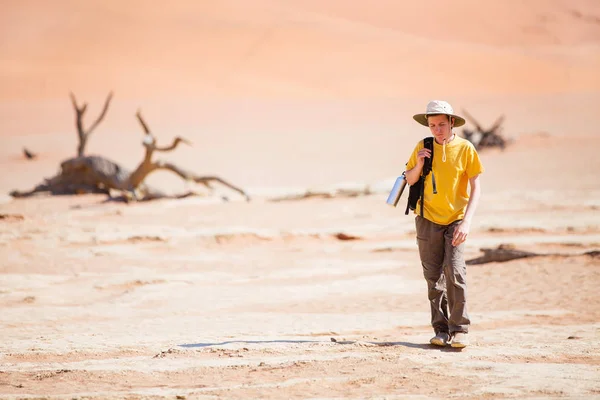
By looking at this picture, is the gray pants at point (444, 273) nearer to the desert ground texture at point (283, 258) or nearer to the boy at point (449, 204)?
the boy at point (449, 204)

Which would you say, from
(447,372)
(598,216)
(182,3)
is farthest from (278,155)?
(182,3)

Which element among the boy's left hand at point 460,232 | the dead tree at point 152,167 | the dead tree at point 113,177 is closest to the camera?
the boy's left hand at point 460,232

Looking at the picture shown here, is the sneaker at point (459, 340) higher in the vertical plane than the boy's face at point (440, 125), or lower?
lower

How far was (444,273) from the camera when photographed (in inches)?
208

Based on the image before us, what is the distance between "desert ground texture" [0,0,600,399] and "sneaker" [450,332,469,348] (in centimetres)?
10

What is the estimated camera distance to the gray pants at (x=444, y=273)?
514 centimetres

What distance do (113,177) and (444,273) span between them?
11529 millimetres

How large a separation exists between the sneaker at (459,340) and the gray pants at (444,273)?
3 cm

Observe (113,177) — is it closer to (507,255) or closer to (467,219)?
(507,255)

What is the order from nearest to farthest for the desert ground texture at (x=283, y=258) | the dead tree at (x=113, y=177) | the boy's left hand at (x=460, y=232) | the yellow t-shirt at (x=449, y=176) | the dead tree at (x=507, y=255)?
the desert ground texture at (x=283, y=258) → the boy's left hand at (x=460, y=232) → the yellow t-shirt at (x=449, y=176) → the dead tree at (x=507, y=255) → the dead tree at (x=113, y=177)

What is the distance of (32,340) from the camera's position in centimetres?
559

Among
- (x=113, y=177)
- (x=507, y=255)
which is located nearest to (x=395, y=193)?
(x=507, y=255)

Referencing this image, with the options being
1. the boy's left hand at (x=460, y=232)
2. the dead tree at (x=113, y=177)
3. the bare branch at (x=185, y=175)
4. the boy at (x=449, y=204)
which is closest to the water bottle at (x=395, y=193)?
the boy at (x=449, y=204)

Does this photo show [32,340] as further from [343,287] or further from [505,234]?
[505,234]
